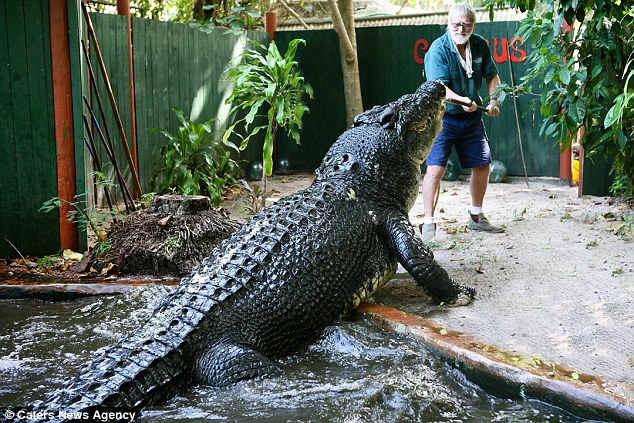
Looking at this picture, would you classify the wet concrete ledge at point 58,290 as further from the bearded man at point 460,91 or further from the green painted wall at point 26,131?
the bearded man at point 460,91

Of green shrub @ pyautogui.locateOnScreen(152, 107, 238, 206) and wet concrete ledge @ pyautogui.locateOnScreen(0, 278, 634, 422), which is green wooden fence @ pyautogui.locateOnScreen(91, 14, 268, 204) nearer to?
green shrub @ pyautogui.locateOnScreen(152, 107, 238, 206)

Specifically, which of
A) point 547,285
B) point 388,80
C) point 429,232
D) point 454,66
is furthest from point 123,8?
point 547,285

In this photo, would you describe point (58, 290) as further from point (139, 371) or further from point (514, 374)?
point (514, 374)

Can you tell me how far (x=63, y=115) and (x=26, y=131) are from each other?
0.34 m

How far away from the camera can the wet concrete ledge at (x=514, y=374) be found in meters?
2.94

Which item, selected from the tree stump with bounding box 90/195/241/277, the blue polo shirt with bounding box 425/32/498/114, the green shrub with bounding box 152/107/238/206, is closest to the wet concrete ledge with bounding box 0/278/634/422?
the tree stump with bounding box 90/195/241/277

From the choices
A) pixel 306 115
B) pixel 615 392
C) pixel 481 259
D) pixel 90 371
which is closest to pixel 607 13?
pixel 481 259

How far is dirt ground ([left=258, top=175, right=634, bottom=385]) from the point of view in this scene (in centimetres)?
371

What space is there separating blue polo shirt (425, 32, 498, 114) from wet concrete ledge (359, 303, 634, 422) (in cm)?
285

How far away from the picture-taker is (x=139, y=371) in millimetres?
3146

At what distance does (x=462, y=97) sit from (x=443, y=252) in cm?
137

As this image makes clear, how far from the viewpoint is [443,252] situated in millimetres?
5770

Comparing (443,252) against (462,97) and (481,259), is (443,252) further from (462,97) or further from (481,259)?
(462,97)

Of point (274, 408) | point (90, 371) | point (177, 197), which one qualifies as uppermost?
point (177, 197)
